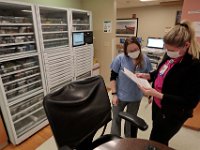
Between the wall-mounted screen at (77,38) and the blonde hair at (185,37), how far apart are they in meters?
1.86

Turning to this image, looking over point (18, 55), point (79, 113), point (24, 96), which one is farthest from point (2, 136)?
point (79, 113)

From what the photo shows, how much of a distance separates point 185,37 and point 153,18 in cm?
442

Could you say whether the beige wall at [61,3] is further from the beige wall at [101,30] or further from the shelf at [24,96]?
the shelf at [24,96]

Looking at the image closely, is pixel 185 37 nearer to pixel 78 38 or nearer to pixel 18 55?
pixel 18 55

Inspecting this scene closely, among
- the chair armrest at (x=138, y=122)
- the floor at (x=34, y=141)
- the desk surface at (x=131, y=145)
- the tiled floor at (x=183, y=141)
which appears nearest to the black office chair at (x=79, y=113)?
the chair armrest at (x=138, y=122)

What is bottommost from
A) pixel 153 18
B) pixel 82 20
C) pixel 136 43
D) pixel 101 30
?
pixel 136 43

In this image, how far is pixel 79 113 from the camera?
1173mm

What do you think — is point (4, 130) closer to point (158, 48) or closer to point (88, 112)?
point (88, 112)

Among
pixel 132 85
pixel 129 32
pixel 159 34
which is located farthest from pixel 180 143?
pixel 129 32

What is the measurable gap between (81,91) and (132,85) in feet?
2.10

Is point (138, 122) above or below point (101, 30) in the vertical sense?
below

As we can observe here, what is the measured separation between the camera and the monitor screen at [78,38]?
2660mm

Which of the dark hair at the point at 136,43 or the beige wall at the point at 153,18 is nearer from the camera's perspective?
the dark hair at the point at 136,43

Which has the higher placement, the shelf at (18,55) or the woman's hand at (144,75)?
the shelf at (18,55)
